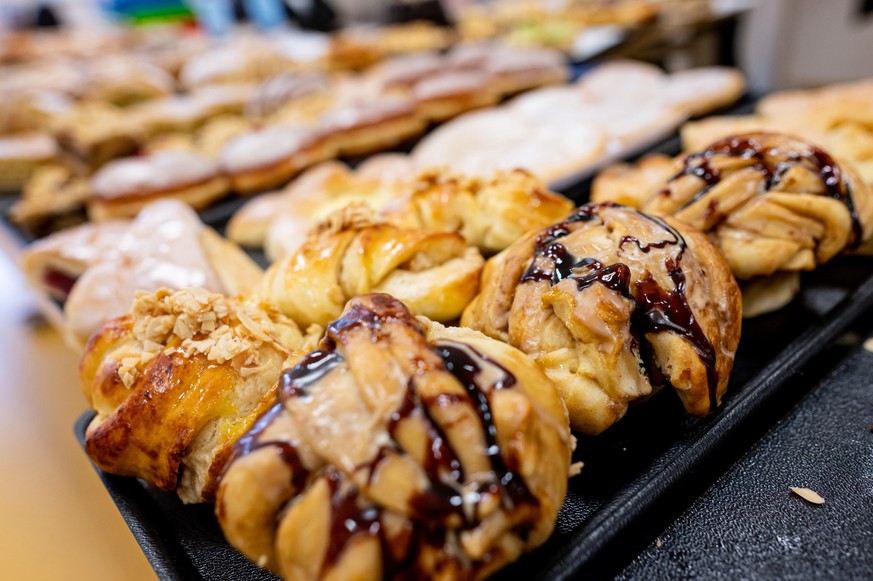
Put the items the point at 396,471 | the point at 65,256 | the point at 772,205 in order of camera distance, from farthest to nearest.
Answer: the point at 65,256 < the point at 772,205 < the point at 396,471

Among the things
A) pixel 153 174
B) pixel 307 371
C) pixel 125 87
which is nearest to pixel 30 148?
pixel 125 87

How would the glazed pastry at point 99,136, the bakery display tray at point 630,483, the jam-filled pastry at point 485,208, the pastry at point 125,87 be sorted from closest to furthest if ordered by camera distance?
the bakery display tray at point 630,483 → the jam-filled pastry at point 485,208 → the glazed pastry at point 99,136 → the pastry at point 125,87

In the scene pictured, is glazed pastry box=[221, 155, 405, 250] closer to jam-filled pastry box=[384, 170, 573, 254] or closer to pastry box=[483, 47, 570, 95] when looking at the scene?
jam-filled pastry box=[384, 170, 573, 254]

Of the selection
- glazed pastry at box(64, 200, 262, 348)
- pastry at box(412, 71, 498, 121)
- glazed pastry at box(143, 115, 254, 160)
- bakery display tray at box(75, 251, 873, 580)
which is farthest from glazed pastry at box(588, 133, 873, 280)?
glazed pastry at box(143, 115, 254, 160)

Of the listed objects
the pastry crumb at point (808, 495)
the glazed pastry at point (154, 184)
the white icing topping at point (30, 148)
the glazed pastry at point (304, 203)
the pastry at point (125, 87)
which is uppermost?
the pastry at point (125, 87)

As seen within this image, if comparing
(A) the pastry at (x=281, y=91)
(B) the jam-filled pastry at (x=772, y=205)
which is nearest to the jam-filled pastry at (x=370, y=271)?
(B) the jam-filled pastry at (x=772, y=205)

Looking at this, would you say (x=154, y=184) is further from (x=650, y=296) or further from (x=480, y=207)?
(x=650, y=296)

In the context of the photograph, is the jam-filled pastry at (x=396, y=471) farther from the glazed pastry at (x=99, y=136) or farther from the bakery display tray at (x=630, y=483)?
the glazed pastry at (x=99, y=136)
